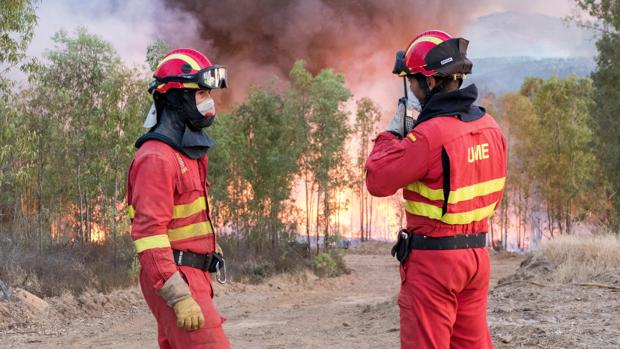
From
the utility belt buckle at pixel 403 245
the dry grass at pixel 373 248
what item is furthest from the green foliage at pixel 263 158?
the utility belt buckle at pixel 403 245

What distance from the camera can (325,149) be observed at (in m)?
24.4

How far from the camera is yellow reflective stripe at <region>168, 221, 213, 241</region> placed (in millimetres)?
3420

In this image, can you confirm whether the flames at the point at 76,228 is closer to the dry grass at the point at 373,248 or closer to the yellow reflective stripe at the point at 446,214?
the yellow reflective stripe at the point at 446,214

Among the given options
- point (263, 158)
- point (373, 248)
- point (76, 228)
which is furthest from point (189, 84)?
point (373, 248)

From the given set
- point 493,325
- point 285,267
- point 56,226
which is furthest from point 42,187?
point 493,325

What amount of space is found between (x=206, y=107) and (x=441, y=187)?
1.40m

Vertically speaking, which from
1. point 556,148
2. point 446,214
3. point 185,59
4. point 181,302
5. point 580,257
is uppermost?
point 556,148

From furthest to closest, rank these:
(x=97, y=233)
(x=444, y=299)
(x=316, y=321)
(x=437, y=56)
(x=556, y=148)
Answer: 1. (x=556, y=148)
2. (x=97, y=233)
3. (x=316, y=321)
4. (x=437, y=56)
5. (x=444, y=299)

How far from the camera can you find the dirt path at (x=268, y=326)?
348 inches

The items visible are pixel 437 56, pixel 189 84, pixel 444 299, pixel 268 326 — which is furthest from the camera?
pixel 268 326

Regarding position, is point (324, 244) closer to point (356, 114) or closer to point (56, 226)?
point (56, 226)

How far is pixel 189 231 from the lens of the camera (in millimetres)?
3455

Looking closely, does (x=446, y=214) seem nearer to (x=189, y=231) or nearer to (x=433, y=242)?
(x=433, y=242)

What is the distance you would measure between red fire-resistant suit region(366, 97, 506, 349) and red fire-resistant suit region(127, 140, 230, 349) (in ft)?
3.16
